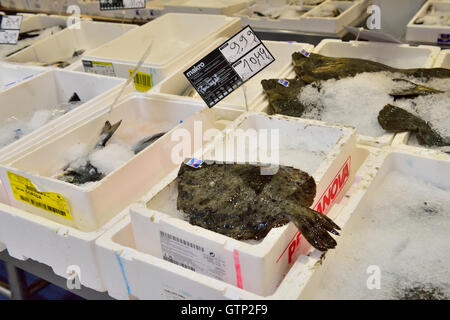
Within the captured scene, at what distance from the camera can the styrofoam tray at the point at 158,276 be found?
114 centimetres

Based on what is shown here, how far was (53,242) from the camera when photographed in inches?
60.4

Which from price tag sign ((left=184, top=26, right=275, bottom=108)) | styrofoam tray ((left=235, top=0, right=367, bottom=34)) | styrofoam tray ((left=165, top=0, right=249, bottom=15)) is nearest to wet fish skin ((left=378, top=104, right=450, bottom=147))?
price tag sign ((left=184, top=26, right=275, bottom=108))

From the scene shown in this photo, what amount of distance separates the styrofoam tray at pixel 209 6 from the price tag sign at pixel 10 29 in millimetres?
1345

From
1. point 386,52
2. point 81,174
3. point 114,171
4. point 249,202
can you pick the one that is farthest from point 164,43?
point 249,202

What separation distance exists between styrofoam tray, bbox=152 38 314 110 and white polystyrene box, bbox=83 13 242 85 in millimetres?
83

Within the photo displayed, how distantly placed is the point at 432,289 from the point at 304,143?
2.30 ft

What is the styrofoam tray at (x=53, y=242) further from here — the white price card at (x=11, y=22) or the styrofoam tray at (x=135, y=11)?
the styrofoam tray at (x=135, y=11)

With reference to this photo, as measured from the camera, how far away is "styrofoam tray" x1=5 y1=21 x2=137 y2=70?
323cm

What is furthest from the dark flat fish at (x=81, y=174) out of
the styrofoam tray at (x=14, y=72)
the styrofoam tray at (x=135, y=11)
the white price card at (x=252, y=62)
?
the styrofoam tray at (x=135, y=11)

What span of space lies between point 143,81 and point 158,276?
1.45m

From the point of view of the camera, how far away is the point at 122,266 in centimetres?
134

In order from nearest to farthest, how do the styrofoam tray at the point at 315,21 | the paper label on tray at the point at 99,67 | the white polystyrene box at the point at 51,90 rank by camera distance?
the white polystyrene box at the point at 51,90 < the paper label on tray at the point at 99,67 < the styrofoam tray at the point at 315,21

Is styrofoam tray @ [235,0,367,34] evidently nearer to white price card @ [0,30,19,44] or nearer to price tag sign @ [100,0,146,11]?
price tag sign @ [100,0,146,11]
